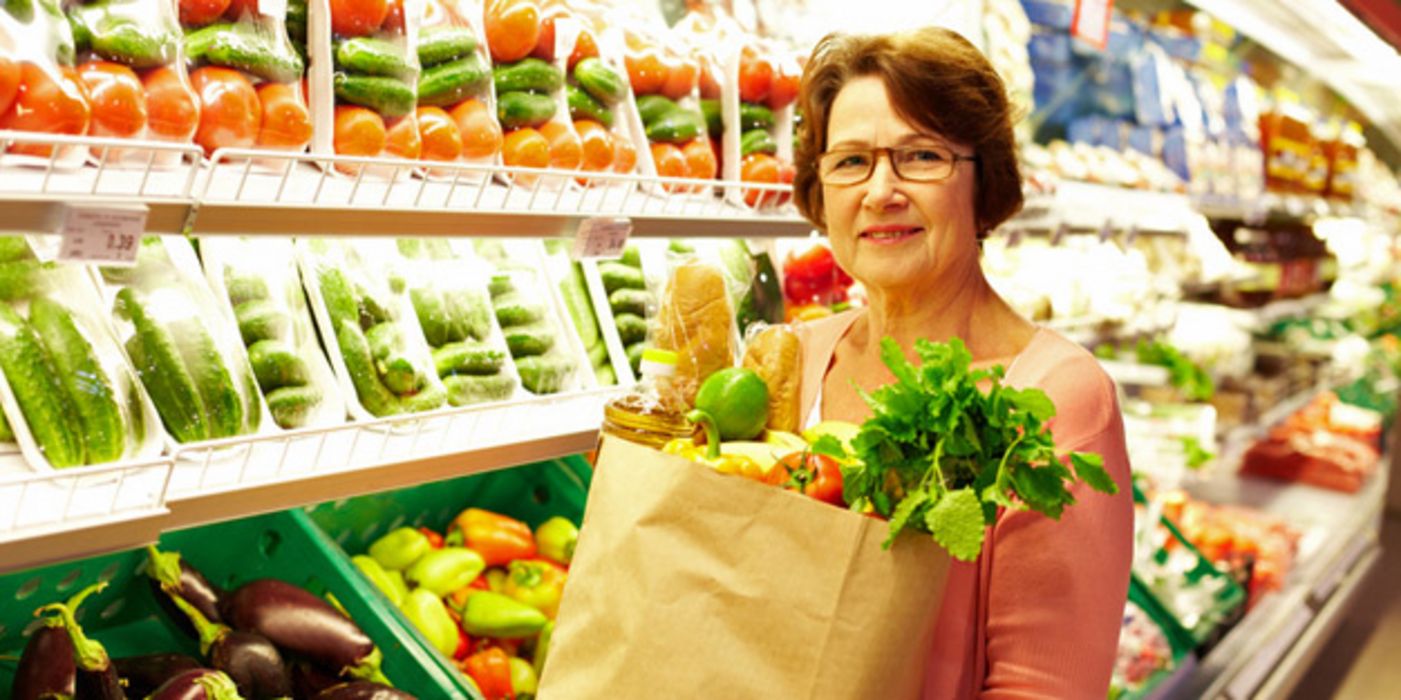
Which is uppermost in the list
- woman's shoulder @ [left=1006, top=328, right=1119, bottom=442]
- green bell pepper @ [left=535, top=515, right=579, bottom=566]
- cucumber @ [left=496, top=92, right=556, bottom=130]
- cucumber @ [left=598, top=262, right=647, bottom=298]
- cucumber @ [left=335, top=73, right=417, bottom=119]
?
cucumber @ [left=335, top=73, right=417, bottom=119]

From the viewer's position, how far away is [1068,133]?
479 cm

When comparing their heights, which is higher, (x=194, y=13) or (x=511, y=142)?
(x=194, y=13)

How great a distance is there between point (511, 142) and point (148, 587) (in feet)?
2.89

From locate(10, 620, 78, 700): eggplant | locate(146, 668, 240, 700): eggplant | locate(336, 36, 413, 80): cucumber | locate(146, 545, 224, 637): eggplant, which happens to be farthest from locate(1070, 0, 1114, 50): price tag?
locate(10, 620, 78, 700): eggplant

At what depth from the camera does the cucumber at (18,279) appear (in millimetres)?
1613

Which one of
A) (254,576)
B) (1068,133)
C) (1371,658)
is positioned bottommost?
(1371,658)

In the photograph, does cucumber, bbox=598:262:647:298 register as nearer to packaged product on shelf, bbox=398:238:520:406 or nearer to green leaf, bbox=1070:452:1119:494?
packaged product on shelf, bbox=398:238:520:406

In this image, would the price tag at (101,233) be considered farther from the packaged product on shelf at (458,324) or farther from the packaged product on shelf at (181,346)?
the packaged product on shelf at (458,324)

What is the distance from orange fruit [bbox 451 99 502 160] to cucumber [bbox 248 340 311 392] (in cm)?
41

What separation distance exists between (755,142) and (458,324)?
79cm

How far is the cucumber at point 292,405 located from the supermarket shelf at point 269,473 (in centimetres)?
5

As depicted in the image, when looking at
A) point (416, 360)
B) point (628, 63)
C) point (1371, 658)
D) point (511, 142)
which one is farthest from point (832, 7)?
point (1371, 658)

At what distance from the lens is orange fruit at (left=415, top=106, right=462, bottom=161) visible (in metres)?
1.95

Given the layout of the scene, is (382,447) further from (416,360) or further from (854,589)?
(854,589)
